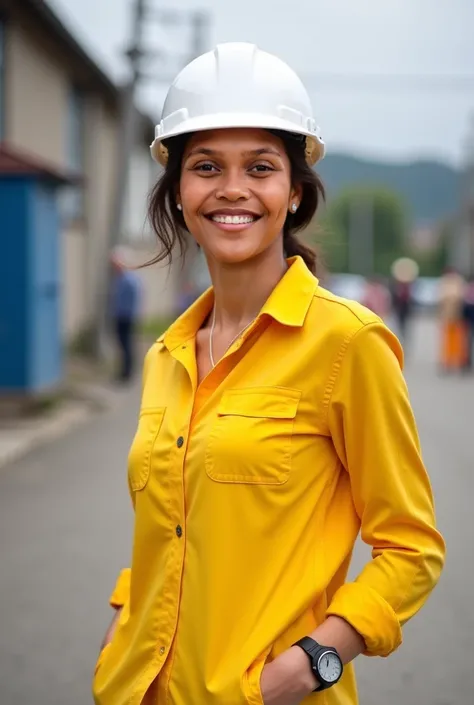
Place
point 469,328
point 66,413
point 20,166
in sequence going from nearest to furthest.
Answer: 1. point 20,166
2. point 66,413
3. point 469,328

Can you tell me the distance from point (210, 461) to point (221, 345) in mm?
401

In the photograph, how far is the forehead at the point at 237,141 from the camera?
2.24 metres

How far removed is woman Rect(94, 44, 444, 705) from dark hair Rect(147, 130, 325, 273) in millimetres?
14

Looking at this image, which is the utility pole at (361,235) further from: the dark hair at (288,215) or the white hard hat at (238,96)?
the white hard hat at (238,96)

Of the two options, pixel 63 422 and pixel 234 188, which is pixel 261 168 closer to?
pixel 234 188

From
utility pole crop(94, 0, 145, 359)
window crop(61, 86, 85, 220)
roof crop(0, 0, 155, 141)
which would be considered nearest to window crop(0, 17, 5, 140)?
roof crop(0, 0, 155, 141)

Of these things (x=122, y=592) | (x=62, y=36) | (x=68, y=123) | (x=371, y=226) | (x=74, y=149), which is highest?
(x=62, y=36)

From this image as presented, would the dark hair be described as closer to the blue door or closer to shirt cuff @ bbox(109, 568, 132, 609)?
shirt cuff @ bbox(109, 568, 132, 609)

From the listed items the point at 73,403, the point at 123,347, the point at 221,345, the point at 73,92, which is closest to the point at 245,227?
the point at 221,345

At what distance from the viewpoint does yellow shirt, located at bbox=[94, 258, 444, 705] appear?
207 cm

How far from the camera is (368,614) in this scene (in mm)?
2033

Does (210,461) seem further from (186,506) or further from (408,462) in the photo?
(408,462)

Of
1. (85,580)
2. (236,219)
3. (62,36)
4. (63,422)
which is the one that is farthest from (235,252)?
(62,36)

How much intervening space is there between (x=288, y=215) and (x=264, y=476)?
29.4 inches
